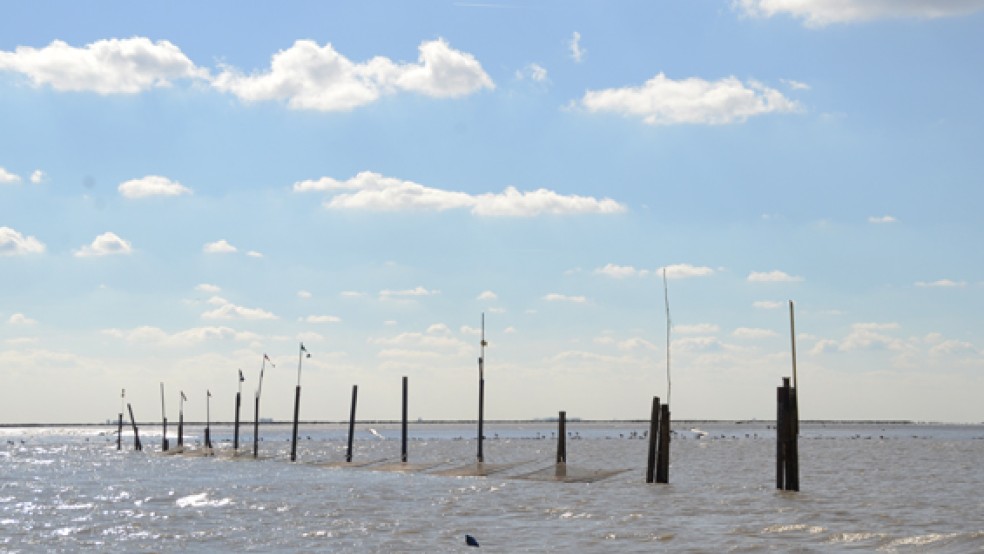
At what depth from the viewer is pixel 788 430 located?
32.8 meters

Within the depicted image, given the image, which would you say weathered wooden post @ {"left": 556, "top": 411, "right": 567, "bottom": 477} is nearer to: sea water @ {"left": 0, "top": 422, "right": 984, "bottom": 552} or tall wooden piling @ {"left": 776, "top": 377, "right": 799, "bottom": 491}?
sea water @ {"left": 0, "top": 422, "right": 984, "bottom": 552}

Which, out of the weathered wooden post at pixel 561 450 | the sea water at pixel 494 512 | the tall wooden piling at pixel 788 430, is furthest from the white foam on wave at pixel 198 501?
the tall wooden piling at pixel 788 430

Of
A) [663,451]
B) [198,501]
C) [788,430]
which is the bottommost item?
[198,501]

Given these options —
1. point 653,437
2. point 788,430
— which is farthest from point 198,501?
point 788,430

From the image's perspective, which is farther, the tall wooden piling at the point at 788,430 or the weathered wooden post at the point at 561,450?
the weathered wooden post at the point at 561,450

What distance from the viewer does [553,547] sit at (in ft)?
73.0

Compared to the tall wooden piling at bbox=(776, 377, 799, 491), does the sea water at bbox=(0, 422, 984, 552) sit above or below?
below

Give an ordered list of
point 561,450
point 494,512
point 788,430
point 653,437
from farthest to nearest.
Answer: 1. point 561,450
2. point 653,437
3. point 788,430
4. point 494,512

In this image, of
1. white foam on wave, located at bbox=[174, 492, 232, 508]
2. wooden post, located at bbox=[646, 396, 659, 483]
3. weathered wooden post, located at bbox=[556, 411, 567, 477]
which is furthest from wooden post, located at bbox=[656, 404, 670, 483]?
white foam on wave, located at bbox=[174, 492, 232, 508]

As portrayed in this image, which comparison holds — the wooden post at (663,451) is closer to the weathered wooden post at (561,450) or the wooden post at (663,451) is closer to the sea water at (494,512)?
the sea water at (494,512)

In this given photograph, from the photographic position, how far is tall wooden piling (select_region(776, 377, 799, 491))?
107 ft

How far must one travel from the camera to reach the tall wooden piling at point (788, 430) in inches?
1289

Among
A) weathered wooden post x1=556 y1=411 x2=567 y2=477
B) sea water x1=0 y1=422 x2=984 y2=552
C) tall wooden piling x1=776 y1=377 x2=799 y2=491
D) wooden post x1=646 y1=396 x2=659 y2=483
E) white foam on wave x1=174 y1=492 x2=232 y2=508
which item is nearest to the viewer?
sea water x1=0 y1=422 x2=984 y2=552

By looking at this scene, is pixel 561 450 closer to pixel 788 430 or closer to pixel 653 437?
pixel 653 437
